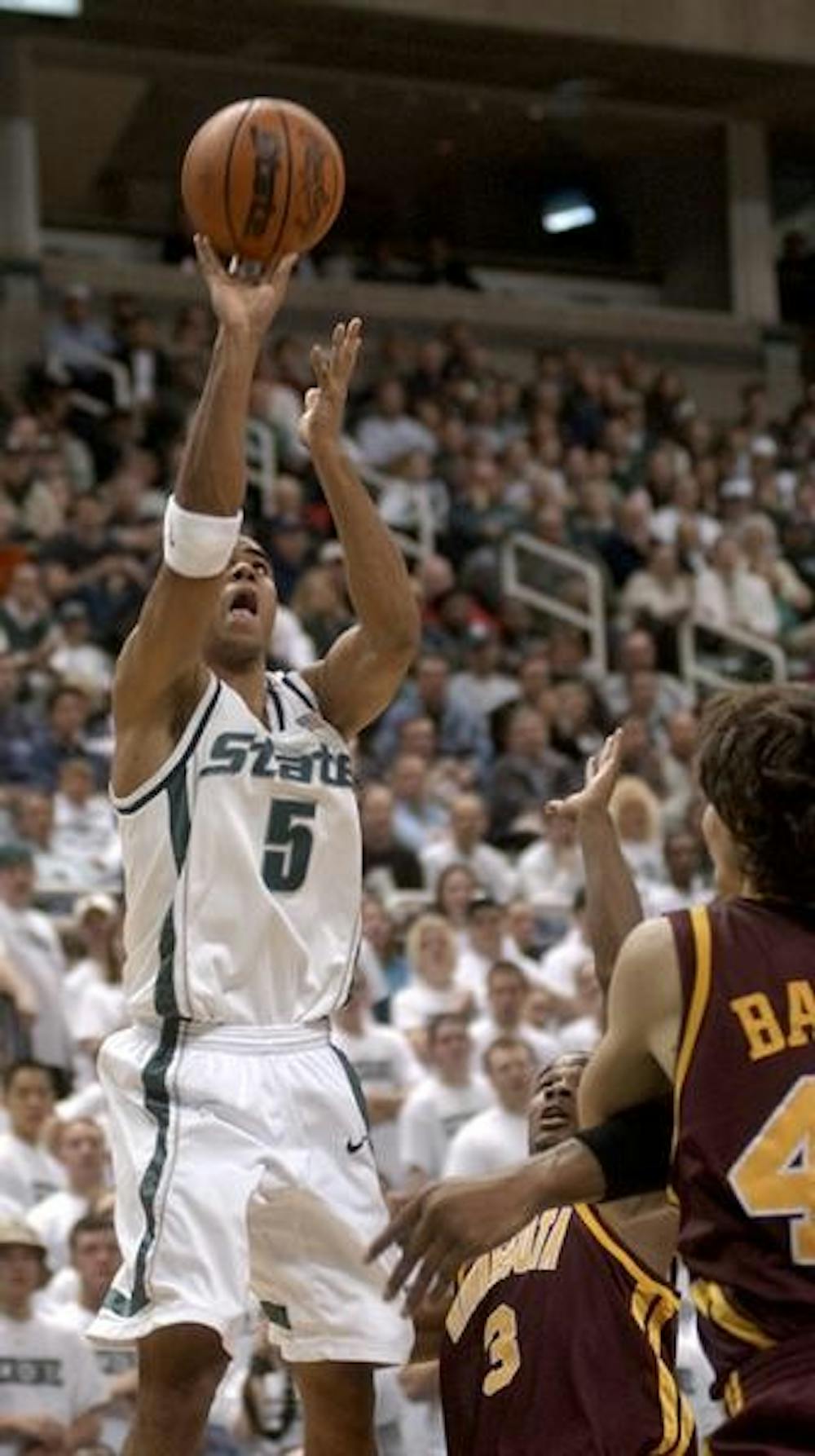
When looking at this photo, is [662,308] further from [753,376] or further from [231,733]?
[231,733]

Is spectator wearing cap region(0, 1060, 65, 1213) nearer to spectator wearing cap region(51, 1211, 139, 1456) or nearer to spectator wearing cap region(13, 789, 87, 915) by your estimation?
spectator wearing cap region(51, 1211, 139, 1456)

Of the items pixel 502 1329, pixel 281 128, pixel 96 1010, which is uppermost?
pixel 281 128

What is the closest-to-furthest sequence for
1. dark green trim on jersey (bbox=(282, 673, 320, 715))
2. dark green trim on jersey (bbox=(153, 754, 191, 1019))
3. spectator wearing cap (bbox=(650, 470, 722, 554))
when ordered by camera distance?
dark green trim on jersey (bbox=(153, 754, 191, 1019)), dark green trim on jersey (bbox=(282, 673, 320, 715)), spectator wearing cap (bbox=(650, 470, 722, 554))

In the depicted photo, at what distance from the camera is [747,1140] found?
3.86m

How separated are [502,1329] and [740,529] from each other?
13.7m

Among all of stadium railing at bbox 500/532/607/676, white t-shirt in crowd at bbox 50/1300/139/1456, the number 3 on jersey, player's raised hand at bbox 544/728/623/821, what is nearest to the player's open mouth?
the number 3 on jersey

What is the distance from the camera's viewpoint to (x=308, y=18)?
20.4 m

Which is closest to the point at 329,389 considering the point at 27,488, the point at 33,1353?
the point at 33,1353

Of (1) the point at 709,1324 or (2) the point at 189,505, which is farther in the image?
(2) the point at 189,505

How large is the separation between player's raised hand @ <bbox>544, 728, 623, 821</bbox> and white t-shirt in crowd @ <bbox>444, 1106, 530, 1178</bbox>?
462 centimetres

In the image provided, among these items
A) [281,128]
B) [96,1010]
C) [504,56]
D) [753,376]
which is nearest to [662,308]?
[753,376]

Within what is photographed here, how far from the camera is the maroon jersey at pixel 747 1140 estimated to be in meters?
3.84

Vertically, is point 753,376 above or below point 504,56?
below

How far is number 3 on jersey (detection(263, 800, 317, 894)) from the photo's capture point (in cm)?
539
